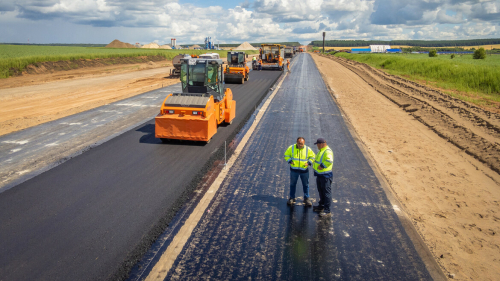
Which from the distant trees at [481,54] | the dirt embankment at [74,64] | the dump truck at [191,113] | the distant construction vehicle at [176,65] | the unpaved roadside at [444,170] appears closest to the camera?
the unpaved roadside at [444,170]

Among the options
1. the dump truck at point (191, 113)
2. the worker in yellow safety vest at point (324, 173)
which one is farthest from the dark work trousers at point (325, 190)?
the dump truck at point (191, 113)

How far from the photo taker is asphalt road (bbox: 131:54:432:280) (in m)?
4.79

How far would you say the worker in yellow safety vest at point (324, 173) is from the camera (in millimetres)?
6055

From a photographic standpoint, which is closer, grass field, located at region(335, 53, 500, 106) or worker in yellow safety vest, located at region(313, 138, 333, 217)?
worker in yellow safety vest, located at region(313, 138, 333, 217)

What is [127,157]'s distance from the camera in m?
9.19

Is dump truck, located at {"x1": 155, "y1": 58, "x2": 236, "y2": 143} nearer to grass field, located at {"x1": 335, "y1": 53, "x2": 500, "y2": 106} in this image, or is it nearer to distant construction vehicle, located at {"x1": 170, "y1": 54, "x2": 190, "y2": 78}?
grass field, located at {"x1": 335, "y1": 53, "x2": 500, "y2": 106}

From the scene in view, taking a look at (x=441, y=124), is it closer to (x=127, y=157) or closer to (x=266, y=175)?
(x=266, y=175)

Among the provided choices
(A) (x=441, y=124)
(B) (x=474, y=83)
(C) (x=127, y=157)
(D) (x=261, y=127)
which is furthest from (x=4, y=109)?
(B) (x=474, y=83)

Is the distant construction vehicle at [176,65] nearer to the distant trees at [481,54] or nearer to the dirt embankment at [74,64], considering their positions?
the dirt embankment at [74,64]

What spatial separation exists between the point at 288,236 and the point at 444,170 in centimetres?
588

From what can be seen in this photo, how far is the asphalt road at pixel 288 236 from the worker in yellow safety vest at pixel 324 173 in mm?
243

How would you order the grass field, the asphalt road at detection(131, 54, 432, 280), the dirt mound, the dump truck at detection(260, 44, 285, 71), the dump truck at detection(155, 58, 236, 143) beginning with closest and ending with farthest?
the asphalt road at detection(131, 54, 432, 280) → the dump truck at detection(155, 58, 236, 143) → the grass field → the dump truck at detection(260, 44, 285, 71) → the dirt mound

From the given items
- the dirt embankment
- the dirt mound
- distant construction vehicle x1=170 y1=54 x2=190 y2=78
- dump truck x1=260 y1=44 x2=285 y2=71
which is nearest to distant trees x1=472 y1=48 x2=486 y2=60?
dump truck x1=260 y1=44 x2=285 y2=71

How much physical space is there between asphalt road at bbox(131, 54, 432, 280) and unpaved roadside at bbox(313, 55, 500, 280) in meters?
0.64
